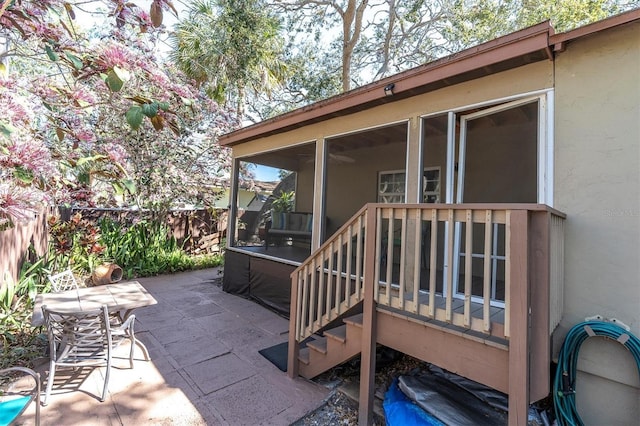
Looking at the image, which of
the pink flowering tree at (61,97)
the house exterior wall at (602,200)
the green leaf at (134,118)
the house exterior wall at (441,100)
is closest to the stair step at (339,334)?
the house exterior wall at (602,200)

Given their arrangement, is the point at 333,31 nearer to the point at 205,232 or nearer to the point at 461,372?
the point at 205,232

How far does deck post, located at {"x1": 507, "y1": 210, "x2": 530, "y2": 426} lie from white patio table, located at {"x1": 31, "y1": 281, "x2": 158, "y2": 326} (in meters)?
2.95

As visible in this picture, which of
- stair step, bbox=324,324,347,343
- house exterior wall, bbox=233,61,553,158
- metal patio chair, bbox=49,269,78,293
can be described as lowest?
stair step, bbox=324,324,347,343

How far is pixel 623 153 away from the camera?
2.14 metres

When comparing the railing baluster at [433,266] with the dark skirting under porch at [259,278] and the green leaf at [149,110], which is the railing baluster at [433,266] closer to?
the green leaf at [149,110]

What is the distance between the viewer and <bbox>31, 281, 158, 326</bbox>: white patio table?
2656 mm

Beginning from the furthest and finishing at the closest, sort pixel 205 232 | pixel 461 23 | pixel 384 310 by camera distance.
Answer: pixel 461 23 → pixel 205 232 → pixel 384 310

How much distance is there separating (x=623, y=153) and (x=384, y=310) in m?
2.02

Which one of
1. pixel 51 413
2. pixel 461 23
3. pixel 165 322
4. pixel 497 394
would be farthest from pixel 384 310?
pixel 461 23

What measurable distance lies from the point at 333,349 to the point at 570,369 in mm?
1760

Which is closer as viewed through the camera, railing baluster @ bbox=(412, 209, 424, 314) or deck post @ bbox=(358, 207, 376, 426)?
railing baluster @ bbox=(412, 209, 424, 314)

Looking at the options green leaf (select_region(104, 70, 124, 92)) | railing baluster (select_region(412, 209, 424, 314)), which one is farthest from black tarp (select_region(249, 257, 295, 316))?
green leaf (select_region(104, 70, 124, 92))

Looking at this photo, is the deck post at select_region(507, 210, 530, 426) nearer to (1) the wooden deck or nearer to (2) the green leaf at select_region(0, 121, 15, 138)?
(1) the wooden deck

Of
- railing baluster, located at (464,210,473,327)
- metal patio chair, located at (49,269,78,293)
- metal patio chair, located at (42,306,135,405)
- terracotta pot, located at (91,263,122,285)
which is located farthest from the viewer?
terracotta pot, located at (91,263,122,285)
